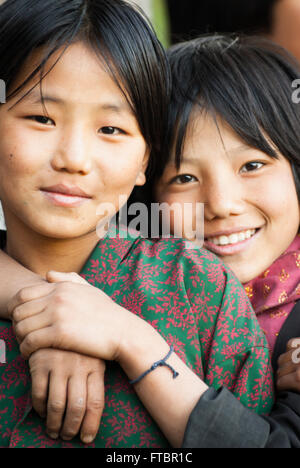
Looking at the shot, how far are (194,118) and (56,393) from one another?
1.06 metres

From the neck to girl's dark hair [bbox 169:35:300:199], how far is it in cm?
47

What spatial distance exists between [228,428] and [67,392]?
395 mm

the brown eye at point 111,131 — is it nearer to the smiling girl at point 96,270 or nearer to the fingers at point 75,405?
the smiling girl at point 96,270

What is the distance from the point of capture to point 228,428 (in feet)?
4.83

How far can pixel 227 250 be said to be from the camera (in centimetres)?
215

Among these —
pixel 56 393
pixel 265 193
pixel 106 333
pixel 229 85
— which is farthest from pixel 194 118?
pixel 56 393

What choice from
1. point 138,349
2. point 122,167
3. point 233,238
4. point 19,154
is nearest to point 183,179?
point 233,238

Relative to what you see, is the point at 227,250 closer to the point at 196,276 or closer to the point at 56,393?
the point at 196,276

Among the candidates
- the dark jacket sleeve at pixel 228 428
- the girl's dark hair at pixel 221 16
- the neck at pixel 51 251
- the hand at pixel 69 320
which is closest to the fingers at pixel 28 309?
the hand at pixel 69 320

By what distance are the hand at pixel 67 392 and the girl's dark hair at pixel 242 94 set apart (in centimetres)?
88

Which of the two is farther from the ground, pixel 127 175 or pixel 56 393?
pixel 127 175

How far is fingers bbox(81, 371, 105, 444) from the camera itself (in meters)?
1.49

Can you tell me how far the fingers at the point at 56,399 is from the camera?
1457 millimetres

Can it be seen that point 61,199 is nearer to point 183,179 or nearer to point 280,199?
point 183,179
